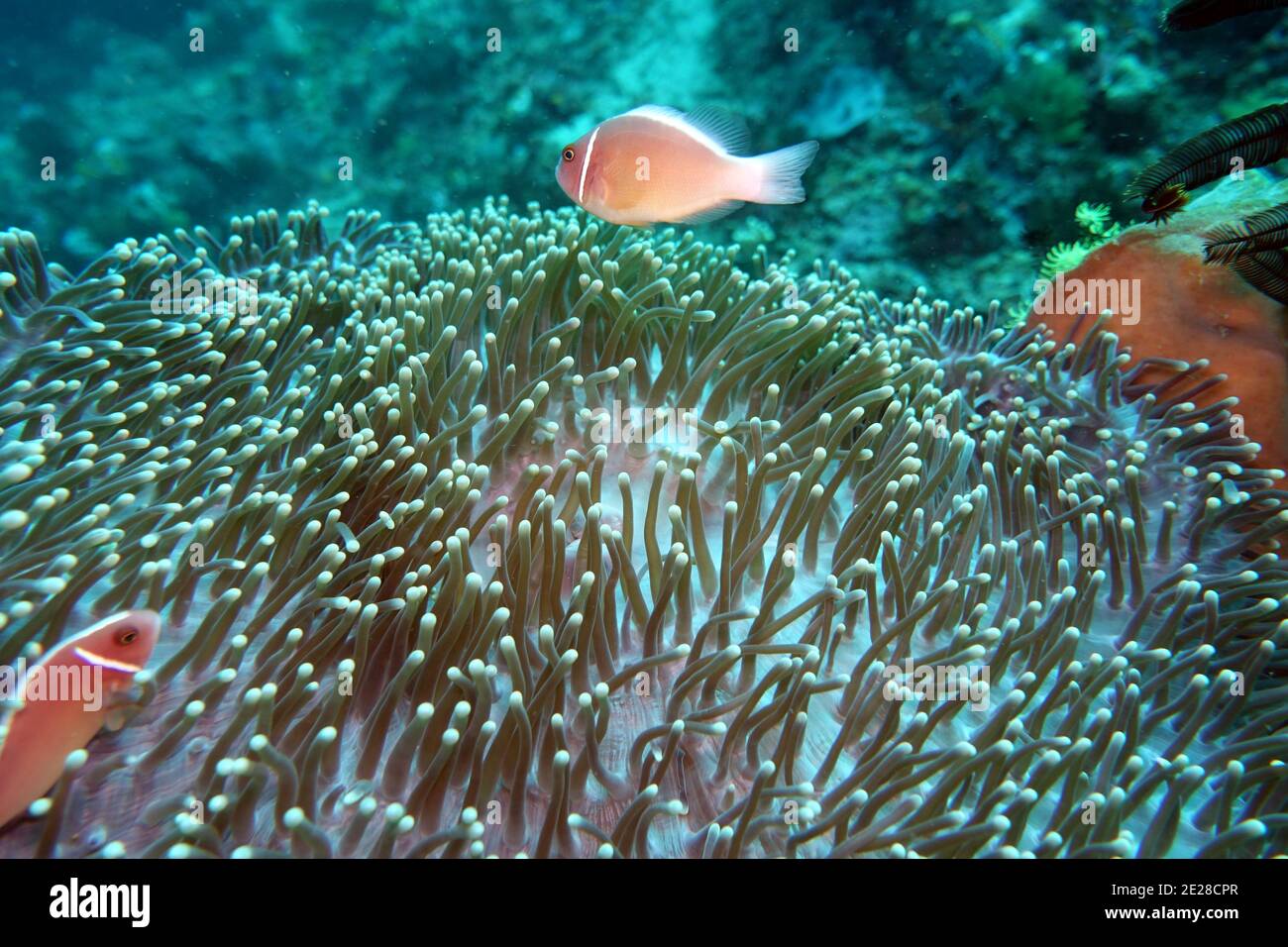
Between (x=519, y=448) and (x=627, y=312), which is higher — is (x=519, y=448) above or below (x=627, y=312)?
below

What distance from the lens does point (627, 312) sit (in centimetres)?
281

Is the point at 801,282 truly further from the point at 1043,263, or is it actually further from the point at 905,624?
the point at 905,624

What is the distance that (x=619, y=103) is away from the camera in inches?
296

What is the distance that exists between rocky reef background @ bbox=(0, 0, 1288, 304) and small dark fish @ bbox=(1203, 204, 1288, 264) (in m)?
1.80

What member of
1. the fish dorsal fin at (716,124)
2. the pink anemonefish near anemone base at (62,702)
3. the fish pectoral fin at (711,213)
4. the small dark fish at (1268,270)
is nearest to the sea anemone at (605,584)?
the pink anemonefish near anemone base at (62,702)

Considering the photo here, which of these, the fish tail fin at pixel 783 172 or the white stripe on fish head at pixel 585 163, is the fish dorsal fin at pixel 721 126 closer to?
the fish tail fin at pixel 783 172

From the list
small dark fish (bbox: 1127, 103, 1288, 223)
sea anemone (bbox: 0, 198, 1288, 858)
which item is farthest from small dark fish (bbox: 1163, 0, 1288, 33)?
sea anemone (bbox: 0, 198, 1288, 858)

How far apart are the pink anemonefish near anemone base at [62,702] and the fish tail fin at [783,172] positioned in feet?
8.09

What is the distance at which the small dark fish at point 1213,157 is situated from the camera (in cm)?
316

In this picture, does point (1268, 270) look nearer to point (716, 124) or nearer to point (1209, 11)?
point (1209, 11)

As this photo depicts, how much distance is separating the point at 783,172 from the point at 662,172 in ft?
1.57

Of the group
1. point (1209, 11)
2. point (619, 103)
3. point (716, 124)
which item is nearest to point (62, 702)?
point (716, 124)
